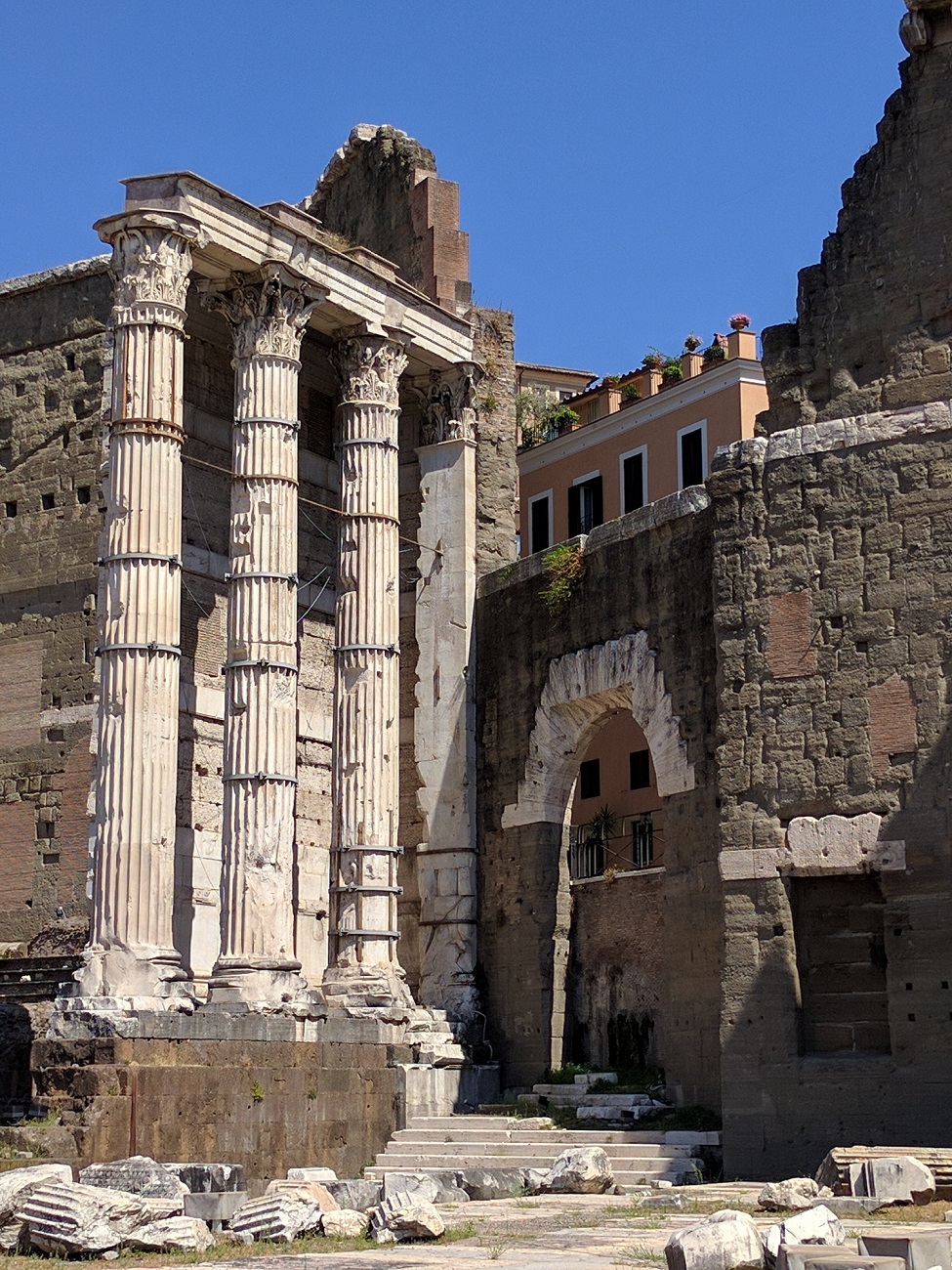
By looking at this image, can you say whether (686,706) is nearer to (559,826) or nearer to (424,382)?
(559,826)

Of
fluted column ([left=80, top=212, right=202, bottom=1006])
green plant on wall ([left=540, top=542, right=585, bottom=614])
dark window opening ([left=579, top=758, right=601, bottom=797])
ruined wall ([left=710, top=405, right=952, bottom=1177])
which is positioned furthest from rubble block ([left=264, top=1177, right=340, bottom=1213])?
dark window opening ([left=579, top=758, right=601, bottom=797])

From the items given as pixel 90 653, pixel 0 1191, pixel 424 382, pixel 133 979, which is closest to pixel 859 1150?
pixel 0 1191

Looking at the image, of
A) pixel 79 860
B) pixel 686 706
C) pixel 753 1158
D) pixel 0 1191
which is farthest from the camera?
pixel 79 860

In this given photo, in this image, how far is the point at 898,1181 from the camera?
1190 cm

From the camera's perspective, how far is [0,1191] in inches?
444

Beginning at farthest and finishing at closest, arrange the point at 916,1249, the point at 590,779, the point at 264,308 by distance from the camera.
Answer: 1. the point at 590,779
2. the point at 264,308
3. the point at 916,1249

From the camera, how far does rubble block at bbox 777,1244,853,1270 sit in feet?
24.8

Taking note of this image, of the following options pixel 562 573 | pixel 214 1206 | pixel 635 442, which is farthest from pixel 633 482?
pixel 214 1206

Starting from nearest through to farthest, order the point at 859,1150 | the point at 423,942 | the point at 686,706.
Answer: the point at 859,1150, the point at 686,706, the point at 423,942

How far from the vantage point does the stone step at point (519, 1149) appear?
645 inches

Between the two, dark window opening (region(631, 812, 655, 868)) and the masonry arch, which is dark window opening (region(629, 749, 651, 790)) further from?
the masonry arch

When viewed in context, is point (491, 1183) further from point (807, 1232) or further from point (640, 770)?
point (640, 770)

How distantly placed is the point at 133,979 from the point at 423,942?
5.33m

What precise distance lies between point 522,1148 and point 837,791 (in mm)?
4473
